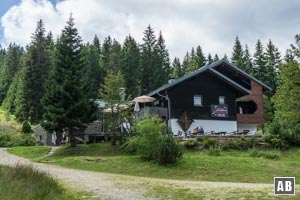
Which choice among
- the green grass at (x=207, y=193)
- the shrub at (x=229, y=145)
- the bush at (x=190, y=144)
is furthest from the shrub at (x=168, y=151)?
the green grass at (x=207, y=193)

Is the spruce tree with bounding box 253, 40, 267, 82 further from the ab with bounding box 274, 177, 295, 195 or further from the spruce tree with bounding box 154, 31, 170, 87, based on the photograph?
the ab with bounding box 274, 177, 295, 195

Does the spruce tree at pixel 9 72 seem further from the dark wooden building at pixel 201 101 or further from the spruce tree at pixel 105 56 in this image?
the dark wooden building at pixel 201 101

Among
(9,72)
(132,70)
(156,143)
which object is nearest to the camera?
(156,143)

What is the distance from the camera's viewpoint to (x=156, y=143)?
2205 cm

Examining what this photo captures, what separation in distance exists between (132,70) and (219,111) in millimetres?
33548

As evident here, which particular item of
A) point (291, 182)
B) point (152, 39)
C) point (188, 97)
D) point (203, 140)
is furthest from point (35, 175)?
point (152, 39)

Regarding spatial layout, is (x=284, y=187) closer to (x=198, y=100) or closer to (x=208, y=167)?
(x=208, y=167)

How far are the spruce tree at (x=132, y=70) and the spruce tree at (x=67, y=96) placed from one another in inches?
1264

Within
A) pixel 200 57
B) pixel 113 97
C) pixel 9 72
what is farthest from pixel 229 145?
pixel 9 72

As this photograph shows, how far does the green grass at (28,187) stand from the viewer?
32.7 ft

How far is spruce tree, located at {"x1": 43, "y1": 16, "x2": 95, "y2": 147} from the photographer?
98.3 ft

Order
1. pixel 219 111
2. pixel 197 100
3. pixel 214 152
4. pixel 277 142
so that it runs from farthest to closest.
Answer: pixel 219 111 → pixel 197 100 → pixel 277 142 → pixel 214 152

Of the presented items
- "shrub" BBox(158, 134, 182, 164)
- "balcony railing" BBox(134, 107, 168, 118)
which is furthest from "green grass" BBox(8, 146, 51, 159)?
"shrub" BBox(158, 134, 182, 164)

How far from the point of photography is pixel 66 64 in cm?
3234
